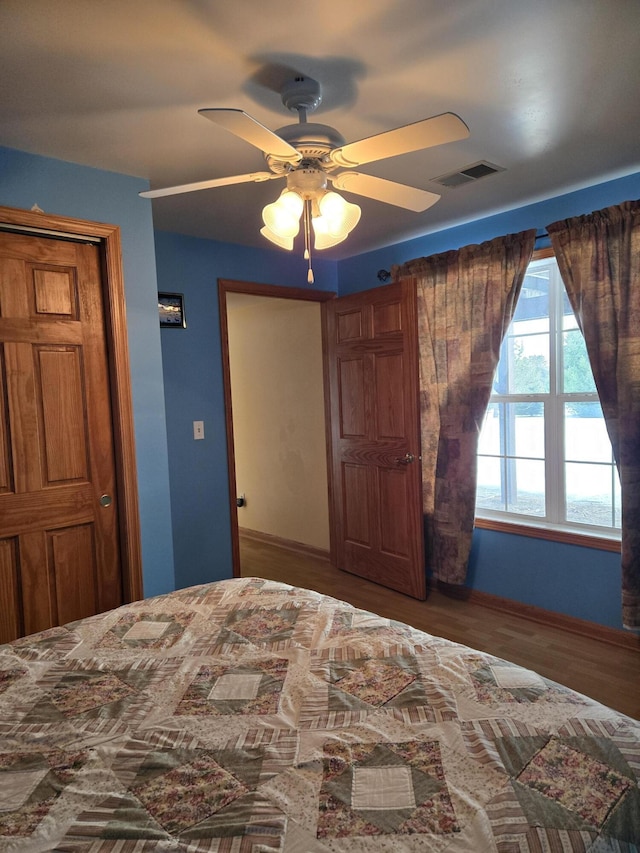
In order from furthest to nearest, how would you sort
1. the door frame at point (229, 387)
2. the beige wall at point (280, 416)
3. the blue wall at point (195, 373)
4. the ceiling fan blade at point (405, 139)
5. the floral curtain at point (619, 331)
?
the beige wall at point (280, 416)
the door frame at point (229, 387)
the floral curtain at point (619, 331)
the blue wall at point (195, 373)
the ceiling fan blade at point (405, 139)

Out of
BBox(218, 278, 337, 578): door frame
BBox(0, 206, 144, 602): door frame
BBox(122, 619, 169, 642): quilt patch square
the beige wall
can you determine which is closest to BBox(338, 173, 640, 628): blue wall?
BBox(218, 278, 337, 578): door frame

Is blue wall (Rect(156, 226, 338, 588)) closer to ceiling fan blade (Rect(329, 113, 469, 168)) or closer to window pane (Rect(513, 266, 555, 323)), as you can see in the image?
window pane (Rect(513, 266, 555, 323))

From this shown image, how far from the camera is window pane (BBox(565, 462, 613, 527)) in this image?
3.12 meters

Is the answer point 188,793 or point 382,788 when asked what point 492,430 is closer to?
point 382,788

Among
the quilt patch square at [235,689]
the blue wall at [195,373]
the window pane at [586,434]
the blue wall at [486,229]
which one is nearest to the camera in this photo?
the quilt patch square at [235,689]

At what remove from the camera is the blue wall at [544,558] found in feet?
9.87

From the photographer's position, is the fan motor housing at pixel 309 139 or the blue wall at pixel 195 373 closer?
the fan motor housing at pixel 309 139

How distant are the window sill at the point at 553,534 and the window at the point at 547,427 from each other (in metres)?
0.05

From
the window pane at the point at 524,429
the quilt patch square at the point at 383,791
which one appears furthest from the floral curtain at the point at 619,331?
the quilt patch square at the point at 383,791

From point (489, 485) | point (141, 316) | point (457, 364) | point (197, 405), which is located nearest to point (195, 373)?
point (197, 405)

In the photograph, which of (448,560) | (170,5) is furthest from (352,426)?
(170,5)

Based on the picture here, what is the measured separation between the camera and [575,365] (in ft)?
10.5

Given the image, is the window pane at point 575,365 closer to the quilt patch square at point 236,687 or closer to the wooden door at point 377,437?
the wooden door at point 377,437

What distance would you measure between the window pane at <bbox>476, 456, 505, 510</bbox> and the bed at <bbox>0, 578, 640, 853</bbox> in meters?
2.17
